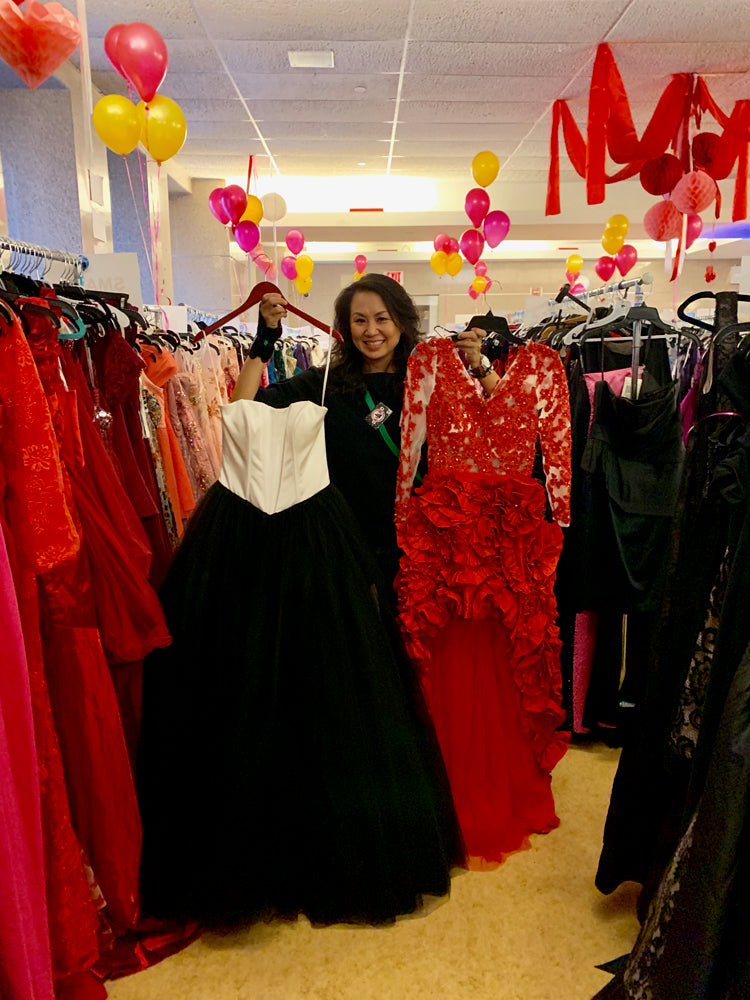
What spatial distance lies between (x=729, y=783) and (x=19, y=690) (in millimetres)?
1277

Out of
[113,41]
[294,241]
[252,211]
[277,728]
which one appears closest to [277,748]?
[277,728]

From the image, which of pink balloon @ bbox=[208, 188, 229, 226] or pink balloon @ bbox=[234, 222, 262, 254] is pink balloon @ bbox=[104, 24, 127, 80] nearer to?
pink balloon @ bbox=[208, 188, 229, 226]

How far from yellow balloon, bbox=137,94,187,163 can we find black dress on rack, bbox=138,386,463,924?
2.81 meters

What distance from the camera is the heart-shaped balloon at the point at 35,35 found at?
2273 mm

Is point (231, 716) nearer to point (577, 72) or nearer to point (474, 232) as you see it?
point (577, 72)

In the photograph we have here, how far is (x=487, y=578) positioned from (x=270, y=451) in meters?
0.71

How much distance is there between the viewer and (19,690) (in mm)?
1308

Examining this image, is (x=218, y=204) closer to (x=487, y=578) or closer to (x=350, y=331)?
(x=350, y=331)

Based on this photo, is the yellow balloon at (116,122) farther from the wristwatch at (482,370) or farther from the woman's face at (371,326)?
the wristwatch at (482,370)

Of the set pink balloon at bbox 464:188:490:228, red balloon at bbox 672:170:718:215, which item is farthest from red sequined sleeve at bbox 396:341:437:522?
pink balloon at bbox 464:188:490:228

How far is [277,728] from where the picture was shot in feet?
5.44

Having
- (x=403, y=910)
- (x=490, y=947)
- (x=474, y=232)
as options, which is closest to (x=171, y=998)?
(x=403, y=910)

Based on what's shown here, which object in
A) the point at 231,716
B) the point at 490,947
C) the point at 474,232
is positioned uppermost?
the point at 474,232

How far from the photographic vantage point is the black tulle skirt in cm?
164
